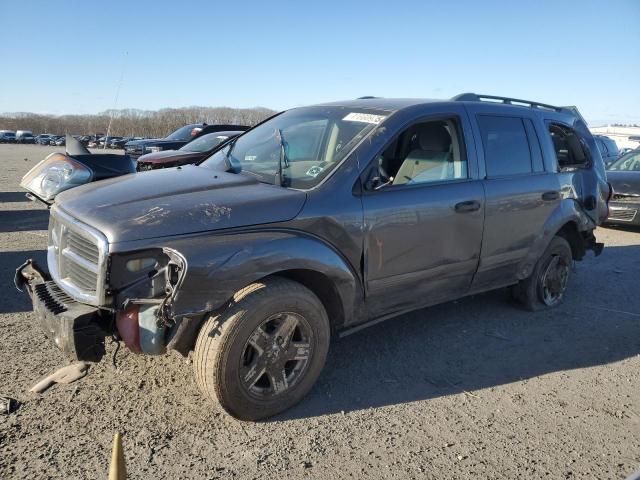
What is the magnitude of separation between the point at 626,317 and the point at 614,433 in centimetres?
235

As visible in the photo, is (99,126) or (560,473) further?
(99,126)

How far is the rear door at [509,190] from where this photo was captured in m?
4.09

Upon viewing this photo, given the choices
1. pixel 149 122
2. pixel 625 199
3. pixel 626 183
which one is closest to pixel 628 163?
pixel 626 183

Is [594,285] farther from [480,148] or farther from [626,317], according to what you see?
[480,148]

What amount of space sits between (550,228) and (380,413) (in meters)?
2.66

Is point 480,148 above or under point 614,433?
above

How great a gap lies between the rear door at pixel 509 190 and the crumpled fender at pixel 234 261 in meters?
1.70

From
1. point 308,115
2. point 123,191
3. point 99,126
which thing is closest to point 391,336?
point 308,115

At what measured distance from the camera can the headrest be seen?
13.0ft

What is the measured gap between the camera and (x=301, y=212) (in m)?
2.98

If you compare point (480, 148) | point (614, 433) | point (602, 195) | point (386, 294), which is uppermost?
point (480, 148)

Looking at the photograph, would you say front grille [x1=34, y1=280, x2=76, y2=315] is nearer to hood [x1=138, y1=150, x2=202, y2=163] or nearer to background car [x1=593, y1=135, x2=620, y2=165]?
hood [x1=138, y1=150, x2=202, y2=163]

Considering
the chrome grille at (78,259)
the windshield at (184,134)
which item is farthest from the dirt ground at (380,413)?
the windshield at (184,134)

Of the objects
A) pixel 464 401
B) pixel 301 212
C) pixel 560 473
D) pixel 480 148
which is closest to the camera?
pixel 560 473
